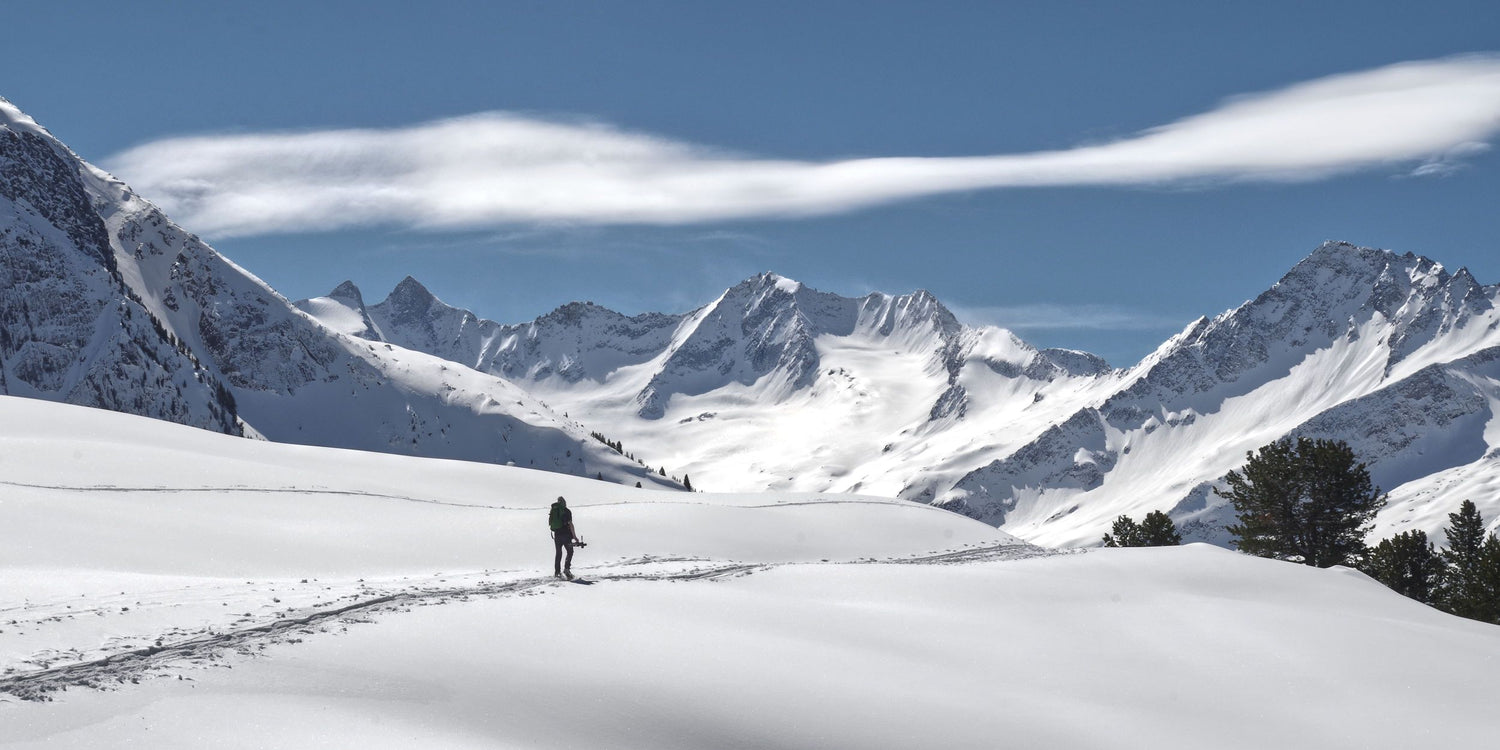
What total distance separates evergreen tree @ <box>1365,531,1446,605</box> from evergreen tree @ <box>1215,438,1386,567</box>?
6.96 meters

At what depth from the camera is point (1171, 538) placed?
261 feet

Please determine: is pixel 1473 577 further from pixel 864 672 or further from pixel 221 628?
pixel 221 628

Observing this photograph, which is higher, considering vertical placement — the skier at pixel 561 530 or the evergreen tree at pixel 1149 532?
the evergreen tree at pixel 1149 532

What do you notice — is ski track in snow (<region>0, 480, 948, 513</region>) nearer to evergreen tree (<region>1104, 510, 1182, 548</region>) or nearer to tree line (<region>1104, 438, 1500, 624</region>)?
tree line (<region>1104, 438, 1500, 624</region>)

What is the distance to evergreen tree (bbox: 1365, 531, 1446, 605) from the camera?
71.2 m

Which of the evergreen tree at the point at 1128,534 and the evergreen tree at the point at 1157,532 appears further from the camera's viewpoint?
the evergreen tree at the point at 1128,534

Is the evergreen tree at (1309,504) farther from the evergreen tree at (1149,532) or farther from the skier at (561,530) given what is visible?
the skier at (561,530)

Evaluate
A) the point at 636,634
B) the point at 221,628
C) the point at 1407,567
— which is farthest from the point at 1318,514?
A: the point at 221,628

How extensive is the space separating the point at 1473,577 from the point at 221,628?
215ft

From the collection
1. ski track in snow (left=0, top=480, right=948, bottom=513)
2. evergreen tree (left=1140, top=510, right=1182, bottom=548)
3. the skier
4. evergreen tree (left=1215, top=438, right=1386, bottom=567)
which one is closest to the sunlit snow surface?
ski track in snow (left=0, top=480, right=948, bottom=513)

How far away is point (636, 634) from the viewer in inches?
1016

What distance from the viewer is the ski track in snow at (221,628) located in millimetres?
19281

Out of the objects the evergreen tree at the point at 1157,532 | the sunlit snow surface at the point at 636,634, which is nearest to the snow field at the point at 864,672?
the sunlit snow surface at the point at 636,634

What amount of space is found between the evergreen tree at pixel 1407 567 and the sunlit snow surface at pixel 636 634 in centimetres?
3639
